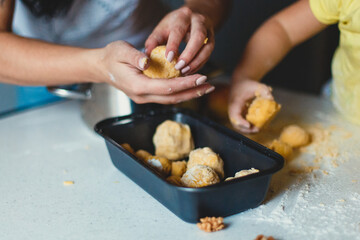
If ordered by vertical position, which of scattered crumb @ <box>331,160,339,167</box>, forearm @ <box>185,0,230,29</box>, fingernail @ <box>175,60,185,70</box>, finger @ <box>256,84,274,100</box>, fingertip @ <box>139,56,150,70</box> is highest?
forearm @ <box>185,0,230,29</box>

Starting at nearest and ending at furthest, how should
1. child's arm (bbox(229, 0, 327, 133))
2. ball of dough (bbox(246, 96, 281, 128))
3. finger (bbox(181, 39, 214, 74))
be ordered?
finger (bbox(181, 39, 214, 74))
ball of dough (bbox(246, 96, 281, 128))
child's arm (bbox(229, 0, 327, 133))

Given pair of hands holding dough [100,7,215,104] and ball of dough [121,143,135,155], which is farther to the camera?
ball of dough [121,143,135,155]

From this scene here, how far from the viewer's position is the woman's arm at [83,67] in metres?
0.80

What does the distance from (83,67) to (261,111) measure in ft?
1.42

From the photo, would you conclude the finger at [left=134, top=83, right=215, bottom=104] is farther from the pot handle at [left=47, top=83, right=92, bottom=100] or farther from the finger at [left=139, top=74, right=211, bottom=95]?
the pot handle at [left=47, top=83, right=92, bottom=100]

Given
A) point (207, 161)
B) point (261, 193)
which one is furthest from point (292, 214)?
point (207, 161)

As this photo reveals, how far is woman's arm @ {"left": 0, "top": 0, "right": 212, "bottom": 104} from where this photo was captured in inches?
31.4

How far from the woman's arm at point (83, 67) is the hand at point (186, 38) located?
0.06 m

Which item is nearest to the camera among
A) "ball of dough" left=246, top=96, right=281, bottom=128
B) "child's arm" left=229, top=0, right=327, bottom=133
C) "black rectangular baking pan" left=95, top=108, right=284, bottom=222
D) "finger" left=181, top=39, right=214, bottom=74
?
"black rectangular baking pan" left=95, top=108, right=284, bottom=222

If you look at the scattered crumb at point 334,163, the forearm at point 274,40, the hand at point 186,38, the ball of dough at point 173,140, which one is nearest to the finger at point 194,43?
the hand at point 186,38

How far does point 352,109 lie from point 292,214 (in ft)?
1.70

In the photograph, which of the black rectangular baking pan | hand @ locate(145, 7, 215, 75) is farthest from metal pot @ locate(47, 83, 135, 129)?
hand @ locate(145, 7, 215, 75)

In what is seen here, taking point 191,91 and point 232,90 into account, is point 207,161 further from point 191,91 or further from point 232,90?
point 232,90

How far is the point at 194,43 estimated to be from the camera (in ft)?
2.83
